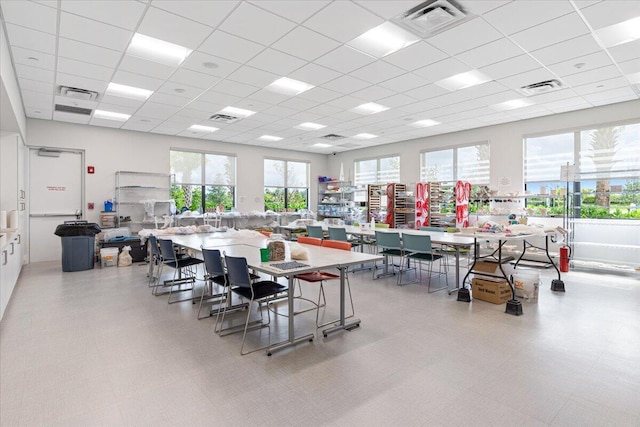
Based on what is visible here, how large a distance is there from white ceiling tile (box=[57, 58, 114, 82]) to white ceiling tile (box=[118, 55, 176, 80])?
30cm

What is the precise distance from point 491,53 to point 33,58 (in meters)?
5.77

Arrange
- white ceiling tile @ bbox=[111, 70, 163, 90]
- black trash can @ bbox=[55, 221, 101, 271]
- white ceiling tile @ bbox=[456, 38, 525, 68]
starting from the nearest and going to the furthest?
white ceiling tile @ bbox=[456, 38, 525, 68], white ceiling tile @ bbox=[111, 70, 163, 90], black trash can @ bbox=[55, 221, 101, 271]

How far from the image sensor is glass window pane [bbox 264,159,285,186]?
11.2 metres

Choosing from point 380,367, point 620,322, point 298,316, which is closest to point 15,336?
point 298,316

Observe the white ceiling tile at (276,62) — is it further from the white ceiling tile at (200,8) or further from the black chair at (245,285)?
the black chair at (245,285)

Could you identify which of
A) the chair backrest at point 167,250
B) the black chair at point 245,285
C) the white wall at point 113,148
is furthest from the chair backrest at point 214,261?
the white wall at point 113,148

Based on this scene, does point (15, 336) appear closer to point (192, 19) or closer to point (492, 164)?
point (192, 19)

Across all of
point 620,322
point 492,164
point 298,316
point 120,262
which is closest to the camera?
point 620,322

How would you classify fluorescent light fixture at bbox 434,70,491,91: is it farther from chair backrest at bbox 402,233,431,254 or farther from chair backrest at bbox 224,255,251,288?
chair backrest at bbox 224,255,251,288

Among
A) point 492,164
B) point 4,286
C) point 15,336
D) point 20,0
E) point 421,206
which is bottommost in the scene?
point 15,336

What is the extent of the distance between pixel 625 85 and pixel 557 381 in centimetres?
539

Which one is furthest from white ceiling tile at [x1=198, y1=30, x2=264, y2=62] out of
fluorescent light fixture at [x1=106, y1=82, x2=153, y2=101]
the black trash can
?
the black trash can

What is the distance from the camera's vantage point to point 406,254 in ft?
18.8

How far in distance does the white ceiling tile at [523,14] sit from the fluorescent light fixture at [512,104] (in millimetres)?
2938
